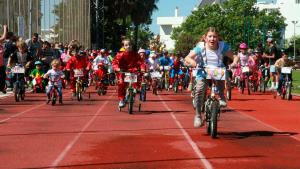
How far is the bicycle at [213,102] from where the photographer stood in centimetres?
1111

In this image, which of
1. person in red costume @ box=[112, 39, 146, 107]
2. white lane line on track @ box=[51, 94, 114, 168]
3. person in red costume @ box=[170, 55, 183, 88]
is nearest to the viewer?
white lane line on track @ box=[51, 94, 114, 168]

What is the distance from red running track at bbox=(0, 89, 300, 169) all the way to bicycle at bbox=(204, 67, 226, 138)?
280 millimetres

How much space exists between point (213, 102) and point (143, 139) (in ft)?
4.23

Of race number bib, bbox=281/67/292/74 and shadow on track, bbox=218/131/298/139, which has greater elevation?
race number bib, bbox=281/67/292/74

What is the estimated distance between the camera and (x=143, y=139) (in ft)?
36.2

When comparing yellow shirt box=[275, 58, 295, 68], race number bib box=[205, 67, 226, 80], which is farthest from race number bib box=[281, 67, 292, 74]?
race number bib box=[205, 67, 226, 80]

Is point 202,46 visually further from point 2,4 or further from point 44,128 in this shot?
point 2,4

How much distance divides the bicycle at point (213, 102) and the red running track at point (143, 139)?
28 cm

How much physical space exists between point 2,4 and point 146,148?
16.4 m

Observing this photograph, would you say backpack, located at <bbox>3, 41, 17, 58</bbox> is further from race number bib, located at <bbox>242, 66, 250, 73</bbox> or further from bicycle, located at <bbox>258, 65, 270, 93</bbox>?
bicycle, located at <bbox>258, 65, 270, 93</bbox>

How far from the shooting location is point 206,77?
11.3 meters

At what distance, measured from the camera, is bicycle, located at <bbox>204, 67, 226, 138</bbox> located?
11.1 metres

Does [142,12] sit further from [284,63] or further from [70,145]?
[70,145]

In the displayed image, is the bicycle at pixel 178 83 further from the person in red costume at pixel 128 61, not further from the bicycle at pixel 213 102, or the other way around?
the bicycle at pixel 213 102
